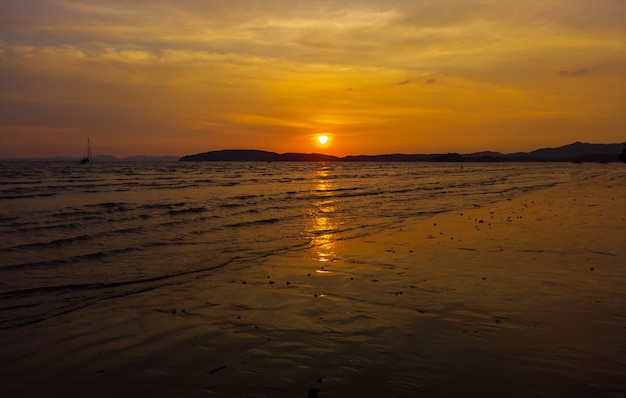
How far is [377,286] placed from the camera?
11648 millimetres

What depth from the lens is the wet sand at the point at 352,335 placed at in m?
6.46

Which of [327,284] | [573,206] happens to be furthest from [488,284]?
[573,206]

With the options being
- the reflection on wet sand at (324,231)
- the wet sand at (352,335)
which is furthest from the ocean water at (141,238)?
the wet sand at (352,335)

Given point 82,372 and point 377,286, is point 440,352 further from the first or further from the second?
point 82,372

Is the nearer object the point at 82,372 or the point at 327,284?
the point at 82,372

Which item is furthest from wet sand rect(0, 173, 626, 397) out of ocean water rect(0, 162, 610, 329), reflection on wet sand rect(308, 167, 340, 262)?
reflection on wet sand rect(308, 167, 340, 262)

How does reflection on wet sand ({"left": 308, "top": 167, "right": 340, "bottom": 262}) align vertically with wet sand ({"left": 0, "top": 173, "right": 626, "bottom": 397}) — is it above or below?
below

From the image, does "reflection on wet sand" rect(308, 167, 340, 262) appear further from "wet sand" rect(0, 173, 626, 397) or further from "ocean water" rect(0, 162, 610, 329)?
"wet sand" rect(0, 173, 626, 397)

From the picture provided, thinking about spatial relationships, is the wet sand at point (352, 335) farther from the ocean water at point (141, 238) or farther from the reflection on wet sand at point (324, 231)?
the reflection on wet sand at point (324, 231)

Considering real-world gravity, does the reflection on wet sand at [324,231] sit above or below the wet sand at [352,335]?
below

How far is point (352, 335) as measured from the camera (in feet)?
27.1

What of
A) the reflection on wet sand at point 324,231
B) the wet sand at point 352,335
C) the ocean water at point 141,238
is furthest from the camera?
the reflection on wet sand at point 324,231

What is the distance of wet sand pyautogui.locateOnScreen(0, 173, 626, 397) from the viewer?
646cm

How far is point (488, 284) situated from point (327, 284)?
3.86 m
